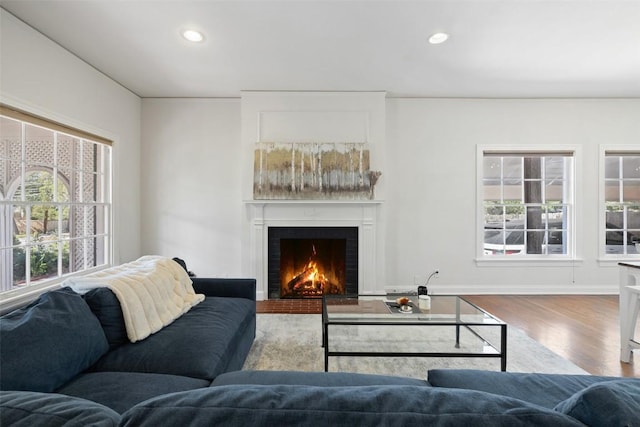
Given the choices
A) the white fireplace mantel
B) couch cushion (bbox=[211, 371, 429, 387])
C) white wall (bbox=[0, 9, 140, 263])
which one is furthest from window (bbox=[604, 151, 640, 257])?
white wall (bbox=[0, 9, 140, 263])

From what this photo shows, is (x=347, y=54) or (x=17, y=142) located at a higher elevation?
(x=347, y=54)

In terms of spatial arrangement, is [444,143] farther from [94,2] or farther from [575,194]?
[94,2]

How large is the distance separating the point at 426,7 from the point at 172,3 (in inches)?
75.2

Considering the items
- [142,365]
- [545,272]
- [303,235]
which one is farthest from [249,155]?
[545,272]

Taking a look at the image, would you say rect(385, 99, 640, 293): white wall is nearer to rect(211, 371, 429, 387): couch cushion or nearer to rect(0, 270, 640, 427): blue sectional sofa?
rect(0, 270, 640, 427): blue sectional sofa

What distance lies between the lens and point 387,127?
13.8 feet

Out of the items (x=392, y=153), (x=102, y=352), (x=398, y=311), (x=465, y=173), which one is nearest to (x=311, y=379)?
(x=102, y=352)

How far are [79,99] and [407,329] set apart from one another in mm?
3970

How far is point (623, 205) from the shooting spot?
14.0 feet

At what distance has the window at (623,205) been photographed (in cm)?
426

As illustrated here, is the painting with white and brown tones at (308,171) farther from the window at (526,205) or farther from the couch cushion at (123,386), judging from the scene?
the couch cushion at (123,386)

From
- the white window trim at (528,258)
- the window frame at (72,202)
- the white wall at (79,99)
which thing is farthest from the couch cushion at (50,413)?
the white window trim at (528,258)

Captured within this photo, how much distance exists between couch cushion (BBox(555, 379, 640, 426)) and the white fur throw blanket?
182 centimetres

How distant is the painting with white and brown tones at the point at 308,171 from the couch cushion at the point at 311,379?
2.72 metres
